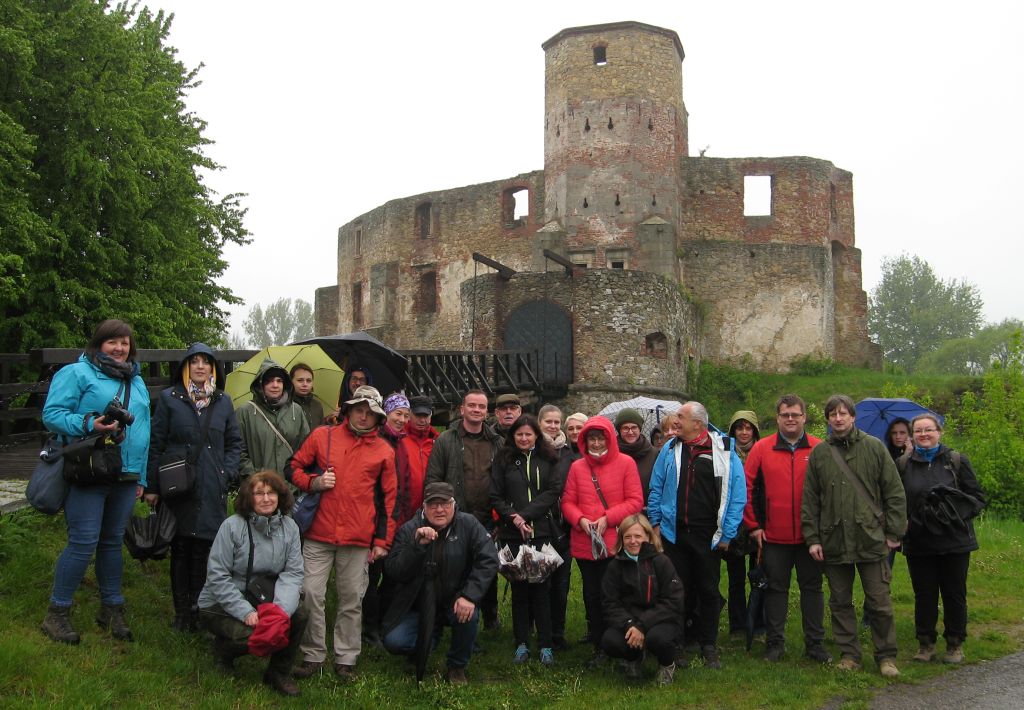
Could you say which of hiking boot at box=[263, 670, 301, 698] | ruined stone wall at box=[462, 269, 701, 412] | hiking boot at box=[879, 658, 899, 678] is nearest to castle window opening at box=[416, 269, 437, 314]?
ruined stone wall at box=[462, 269, 701, 412]

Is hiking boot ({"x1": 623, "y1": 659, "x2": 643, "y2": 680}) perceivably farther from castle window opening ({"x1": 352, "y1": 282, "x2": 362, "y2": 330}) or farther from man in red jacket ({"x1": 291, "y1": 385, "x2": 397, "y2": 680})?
castle window opening ({"x1": 352, "y1": 282, "x2": 362, "y2": 330})

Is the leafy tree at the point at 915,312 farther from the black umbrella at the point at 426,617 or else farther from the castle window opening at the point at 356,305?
the black umbrella at the point at 426,617

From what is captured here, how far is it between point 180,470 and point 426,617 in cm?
161

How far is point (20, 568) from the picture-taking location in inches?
214

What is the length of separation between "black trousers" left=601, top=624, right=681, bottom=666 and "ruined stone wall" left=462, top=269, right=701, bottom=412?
42.5 feet

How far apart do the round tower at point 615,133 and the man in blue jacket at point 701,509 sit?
17900 millimetres

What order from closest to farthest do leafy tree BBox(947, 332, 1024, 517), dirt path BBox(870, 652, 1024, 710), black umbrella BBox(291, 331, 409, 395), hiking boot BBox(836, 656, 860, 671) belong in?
dirt path BBox(870, 652, 1024, 710) → hiking boot BBox(836, 656, 860, 671) → black umbrella BBox(291, 331, 409, 395) → leafy tree BBox(947, 332, 1024, 517)

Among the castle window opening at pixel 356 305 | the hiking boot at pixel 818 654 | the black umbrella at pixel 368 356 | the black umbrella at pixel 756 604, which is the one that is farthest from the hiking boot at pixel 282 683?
the castle window opening at pixel 356 305

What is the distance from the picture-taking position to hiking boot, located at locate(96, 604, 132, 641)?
493 cm

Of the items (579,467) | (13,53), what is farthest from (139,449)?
(13,53)

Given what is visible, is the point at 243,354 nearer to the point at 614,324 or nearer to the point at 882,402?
the point at 882,402

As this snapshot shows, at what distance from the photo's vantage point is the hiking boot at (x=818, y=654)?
5520 mm

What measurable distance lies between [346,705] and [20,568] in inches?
93.7

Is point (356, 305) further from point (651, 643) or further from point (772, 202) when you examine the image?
point (651, 643)
